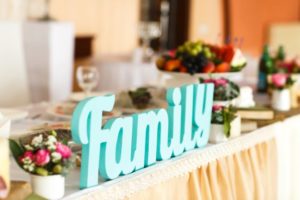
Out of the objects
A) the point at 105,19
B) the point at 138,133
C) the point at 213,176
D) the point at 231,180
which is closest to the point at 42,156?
the point at 138,133

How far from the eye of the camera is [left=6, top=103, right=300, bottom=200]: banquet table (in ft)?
4.65

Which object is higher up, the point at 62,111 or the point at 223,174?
the point at 62,111

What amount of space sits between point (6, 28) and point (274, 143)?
67.9 inches

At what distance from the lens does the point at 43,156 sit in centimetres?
120

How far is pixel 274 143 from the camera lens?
2.15 metres

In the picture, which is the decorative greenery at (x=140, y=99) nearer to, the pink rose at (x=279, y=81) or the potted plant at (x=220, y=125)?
the potted plant at (x=220, y=125)

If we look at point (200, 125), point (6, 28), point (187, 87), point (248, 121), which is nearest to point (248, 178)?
point (248, 121)

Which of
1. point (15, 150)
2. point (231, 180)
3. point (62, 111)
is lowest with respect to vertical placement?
point (231, 180)

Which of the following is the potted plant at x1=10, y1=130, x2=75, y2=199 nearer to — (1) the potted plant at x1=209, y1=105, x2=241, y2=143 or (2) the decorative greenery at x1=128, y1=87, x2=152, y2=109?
(1) the potted plant at x1=209, y1=105, x2=241, y2=143

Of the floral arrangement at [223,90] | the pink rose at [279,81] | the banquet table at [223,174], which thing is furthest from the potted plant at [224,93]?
the pink rose at [279,81]

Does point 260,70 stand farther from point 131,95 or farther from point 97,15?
point 97,15

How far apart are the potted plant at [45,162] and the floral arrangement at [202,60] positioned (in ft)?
3.69

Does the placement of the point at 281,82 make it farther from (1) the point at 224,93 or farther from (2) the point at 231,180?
(2) the point at 231,180

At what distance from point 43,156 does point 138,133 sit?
32 cm
